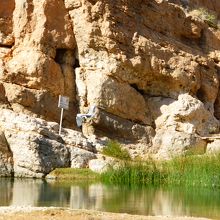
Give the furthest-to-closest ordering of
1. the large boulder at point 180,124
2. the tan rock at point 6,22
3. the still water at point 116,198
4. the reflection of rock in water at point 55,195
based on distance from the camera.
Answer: the tan rock at point 6,22 < the large boulder at point 180,124 < the reflection of rock in water at point 55,195 < the still water at point 116,198

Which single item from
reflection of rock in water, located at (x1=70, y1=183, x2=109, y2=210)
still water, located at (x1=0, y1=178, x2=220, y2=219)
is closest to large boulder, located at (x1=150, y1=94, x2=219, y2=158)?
still water, located at (x1=0, y1=178, x2=220, y2=219)

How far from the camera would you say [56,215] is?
12.8 m

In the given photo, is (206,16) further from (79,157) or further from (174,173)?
(174,173)

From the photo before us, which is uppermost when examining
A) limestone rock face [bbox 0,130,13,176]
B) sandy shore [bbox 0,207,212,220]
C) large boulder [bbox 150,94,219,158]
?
large boulder [bbox 150,94,219,158]

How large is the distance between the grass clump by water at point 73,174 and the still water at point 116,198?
7.07ft

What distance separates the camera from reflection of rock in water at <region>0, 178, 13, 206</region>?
15.8 meters

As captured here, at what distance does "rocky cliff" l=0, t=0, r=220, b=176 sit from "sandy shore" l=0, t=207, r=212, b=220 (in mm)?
18793

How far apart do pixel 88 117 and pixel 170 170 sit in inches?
421

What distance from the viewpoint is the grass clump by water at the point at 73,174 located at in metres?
24.6

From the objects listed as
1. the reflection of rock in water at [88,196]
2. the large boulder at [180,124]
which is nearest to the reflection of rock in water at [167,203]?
the reflection of rock in water at [88,196]

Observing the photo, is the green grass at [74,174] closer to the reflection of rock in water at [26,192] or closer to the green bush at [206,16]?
the reflection of rock in water at [26,192]

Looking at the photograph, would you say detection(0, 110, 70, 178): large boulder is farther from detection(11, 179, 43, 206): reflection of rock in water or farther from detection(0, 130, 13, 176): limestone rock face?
detection(11, 179, 43, 206): reflection of rock in water

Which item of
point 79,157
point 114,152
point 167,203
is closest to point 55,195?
point 167,203

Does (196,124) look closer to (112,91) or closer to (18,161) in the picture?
(112,91)
